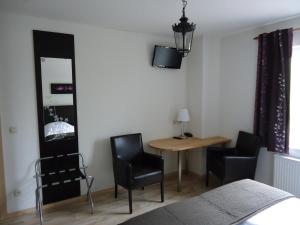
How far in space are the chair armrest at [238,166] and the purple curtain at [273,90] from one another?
33cm

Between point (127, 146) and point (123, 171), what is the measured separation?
0.47 m

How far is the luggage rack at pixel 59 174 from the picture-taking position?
104 inches

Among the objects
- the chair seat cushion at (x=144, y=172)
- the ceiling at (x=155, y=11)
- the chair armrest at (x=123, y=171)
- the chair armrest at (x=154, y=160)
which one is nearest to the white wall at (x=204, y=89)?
the ceiling at (x=155, y=11)

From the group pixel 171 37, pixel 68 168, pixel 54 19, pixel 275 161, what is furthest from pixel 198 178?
pixel 54 19

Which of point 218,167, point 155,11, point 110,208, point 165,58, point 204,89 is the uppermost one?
point 155,11

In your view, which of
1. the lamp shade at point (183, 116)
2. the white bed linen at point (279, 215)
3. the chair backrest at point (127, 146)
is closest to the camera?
the white bed linen at point (279, 215)

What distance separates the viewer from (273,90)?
3.05 metres

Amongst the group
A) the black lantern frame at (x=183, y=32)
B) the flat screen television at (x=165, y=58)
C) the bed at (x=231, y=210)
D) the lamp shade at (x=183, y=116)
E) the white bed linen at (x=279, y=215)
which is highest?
the flat screen television at (x=165, y=58)

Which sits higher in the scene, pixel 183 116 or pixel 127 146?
pixel 183 116

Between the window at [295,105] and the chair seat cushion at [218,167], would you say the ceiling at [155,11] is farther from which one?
the chair seat cushion at [218,167]

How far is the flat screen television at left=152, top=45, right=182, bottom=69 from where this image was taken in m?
3.66

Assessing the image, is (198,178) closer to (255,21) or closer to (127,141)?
(127,141)

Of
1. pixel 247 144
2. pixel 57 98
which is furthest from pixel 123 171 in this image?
pixel 247 144

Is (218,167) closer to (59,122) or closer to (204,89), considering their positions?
(204,89)
